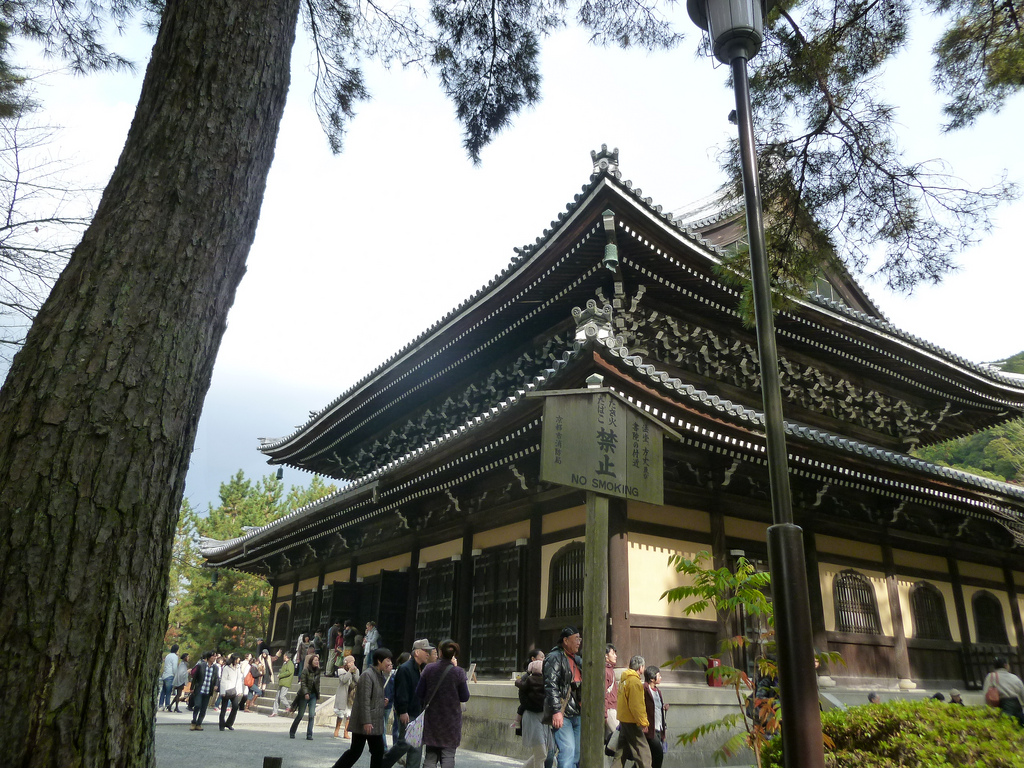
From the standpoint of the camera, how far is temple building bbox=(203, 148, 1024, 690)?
930cm

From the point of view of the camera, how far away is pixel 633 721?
6844 millimetres

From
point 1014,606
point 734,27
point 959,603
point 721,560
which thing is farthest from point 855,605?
point 734,27

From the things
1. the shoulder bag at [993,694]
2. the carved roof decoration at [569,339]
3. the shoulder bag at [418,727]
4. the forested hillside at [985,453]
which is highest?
the forested hillside at [985,453]

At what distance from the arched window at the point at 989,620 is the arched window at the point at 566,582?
319 inches

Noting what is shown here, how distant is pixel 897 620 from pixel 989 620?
2902 millimetres

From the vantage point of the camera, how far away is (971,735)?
4.43 metres

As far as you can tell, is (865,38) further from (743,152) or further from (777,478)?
(777,478)

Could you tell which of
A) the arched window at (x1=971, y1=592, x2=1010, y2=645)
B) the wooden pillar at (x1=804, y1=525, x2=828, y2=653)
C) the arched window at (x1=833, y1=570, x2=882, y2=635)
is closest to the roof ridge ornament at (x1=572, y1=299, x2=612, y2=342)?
the wooden pillar at (x1=804, y1=525, x2=828, y2=653)

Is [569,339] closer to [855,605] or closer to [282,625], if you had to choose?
[855,605]

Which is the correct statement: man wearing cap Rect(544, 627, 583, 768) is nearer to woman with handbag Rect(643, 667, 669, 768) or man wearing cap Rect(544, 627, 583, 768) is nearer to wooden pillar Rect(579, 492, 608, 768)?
woman with handbag Rect(643, 667, 669, 768)

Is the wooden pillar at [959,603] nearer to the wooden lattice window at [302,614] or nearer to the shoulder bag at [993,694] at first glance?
the shoulder bag at [993,694]

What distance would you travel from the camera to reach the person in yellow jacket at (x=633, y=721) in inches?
267

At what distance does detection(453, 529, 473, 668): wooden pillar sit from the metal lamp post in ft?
28.0

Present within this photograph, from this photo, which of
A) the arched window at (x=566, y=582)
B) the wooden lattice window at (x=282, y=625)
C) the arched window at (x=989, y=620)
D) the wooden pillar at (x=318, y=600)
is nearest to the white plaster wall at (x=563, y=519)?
the arched window at (x=566, y=582)
